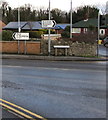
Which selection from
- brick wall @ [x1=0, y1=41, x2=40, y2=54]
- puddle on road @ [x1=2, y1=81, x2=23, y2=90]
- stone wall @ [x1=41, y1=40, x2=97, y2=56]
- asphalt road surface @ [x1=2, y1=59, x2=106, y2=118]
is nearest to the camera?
asphalt road surface @ [x1=2, y1=59, x2=106, y2=118]

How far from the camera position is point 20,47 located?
28078 mm

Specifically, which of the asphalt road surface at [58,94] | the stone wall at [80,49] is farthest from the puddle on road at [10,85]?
the stone wall at [80,49]

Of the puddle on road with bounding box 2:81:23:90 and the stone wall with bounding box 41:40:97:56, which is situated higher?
the stone wall with bounding box 41:40:97:56

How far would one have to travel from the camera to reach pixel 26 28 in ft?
242

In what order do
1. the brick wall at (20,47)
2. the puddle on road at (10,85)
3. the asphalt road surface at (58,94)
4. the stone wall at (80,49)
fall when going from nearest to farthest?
the asphalt road surface at (58,94)
the puddle on road at (10,85)
the stone wall at (80,49)
the brick wall at (20,47)

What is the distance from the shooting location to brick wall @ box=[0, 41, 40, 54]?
90.4 ft

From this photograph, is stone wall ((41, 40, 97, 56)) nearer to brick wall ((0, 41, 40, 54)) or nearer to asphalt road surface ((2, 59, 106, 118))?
brick wall ((0, 41, 40, 54))

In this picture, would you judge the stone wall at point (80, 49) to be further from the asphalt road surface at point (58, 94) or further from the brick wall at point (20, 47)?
the asphalt road surface at point (58, 94)

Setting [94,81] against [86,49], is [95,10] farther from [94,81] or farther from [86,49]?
[94,81]

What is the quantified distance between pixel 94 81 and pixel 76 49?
14.8 metres

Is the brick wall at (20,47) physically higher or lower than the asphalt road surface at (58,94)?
higher

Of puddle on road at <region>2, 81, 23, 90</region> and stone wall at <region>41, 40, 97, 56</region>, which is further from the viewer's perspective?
stone wall at <region>41, 40, 97, 56</region>

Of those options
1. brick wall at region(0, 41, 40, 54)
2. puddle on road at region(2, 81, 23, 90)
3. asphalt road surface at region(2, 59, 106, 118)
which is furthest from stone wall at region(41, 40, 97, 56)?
puddle on road at region(2, 81, 23, 90)

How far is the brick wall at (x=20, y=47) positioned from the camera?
27547 millimetres
